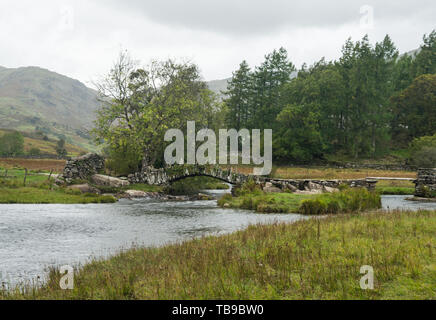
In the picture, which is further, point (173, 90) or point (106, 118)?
point (173, 90)

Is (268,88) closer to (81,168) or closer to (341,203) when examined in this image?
(81,168)

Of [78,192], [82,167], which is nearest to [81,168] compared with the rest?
[82,167]

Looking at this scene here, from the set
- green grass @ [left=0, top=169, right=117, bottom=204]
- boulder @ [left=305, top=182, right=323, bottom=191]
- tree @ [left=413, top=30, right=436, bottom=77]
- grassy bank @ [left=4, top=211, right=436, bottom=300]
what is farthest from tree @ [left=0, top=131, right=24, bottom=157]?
tree @ [left=413, top=30, right=436, bottom=77]

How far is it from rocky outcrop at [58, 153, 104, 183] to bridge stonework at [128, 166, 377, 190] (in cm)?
493

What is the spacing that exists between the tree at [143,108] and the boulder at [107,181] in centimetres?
355

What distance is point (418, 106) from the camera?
77.6 meters

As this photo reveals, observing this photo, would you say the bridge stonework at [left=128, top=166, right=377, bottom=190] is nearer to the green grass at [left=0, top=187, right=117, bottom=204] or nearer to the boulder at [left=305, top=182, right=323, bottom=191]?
the boulder at [left=305, top=182, right=323, bottom=191]

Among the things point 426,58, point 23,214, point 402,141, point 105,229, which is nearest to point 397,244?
point 105,229

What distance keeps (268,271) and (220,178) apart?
33.0 m

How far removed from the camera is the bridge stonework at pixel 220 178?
132ft

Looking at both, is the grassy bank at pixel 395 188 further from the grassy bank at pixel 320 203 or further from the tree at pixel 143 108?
the tree at pixel 143 108

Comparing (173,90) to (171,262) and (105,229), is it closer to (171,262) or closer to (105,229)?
(105,229)

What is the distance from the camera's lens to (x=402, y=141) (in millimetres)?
82375
